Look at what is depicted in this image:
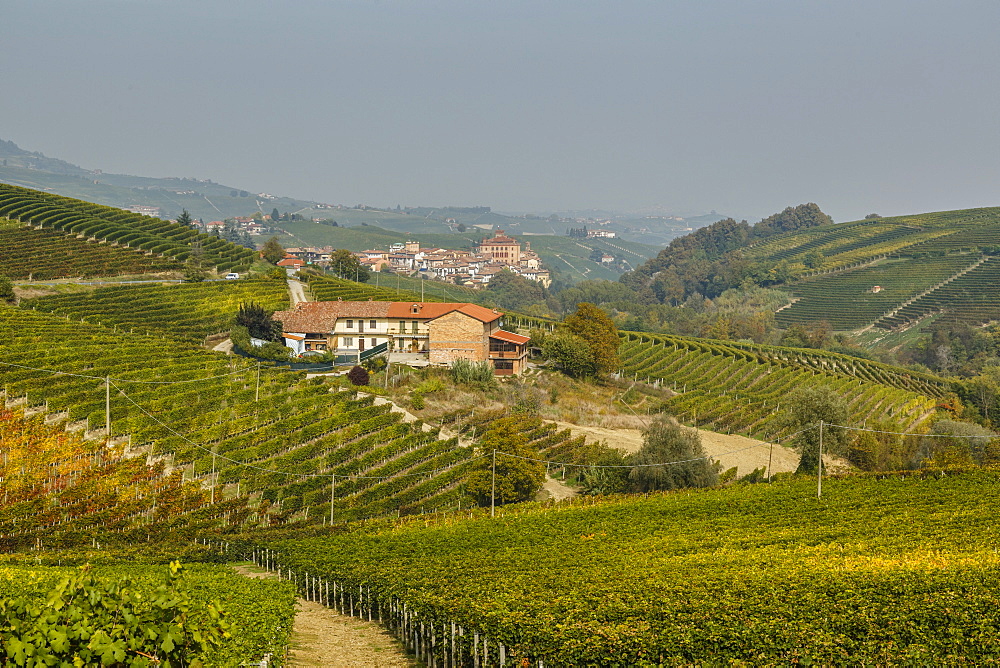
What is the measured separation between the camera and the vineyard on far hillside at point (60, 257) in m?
62.9

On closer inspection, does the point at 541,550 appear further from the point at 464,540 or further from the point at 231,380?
the point at 231,380

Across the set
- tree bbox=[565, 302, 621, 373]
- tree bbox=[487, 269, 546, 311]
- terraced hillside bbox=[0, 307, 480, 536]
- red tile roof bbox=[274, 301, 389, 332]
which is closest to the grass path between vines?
terraced hillside bbox=[0, 307, 480, 536]

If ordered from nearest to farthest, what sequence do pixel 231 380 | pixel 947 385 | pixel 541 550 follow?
pixel 541 550 < pixel 231 380 < pixel 947 385

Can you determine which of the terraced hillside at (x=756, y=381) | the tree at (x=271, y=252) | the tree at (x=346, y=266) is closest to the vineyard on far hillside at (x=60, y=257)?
the tree at (x=271, y=252)

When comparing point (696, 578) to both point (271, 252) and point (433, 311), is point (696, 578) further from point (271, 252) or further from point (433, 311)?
point (271, 252)

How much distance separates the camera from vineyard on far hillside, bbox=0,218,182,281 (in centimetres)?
6288

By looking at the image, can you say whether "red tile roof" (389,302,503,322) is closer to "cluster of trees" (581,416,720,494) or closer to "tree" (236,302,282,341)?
"tree" (236,302,282,341)

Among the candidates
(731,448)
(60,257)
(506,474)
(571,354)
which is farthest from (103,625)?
(60,257)

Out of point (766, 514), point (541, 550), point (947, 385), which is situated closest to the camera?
point (541, 550)

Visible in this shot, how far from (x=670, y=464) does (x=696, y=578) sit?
2056 cm

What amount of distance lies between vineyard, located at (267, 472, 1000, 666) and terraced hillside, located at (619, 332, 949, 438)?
23019mm

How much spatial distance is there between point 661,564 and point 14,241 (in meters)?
67.5

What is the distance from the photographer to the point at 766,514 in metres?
27.0

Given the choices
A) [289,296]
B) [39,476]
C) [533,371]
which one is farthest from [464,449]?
[289,296]
